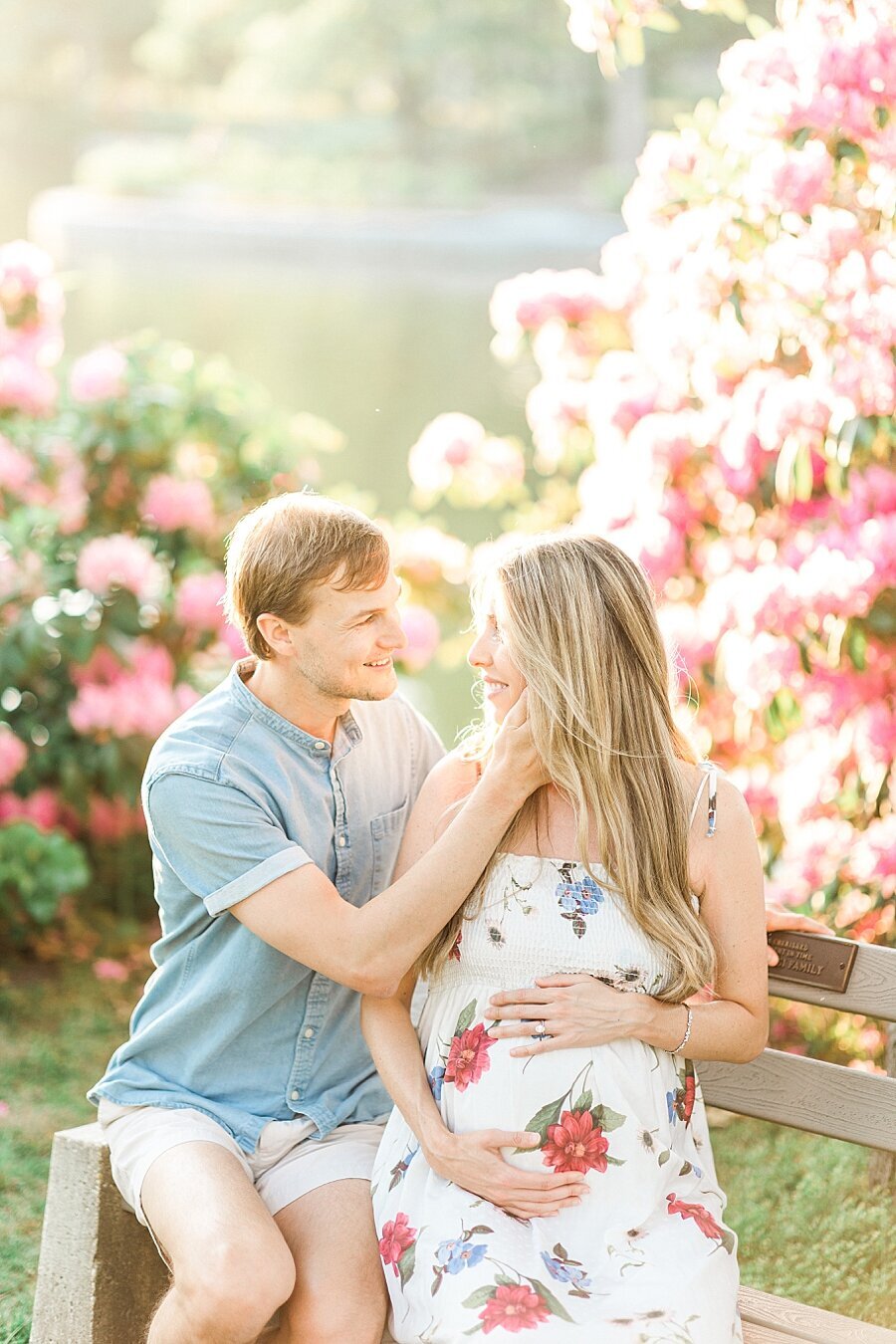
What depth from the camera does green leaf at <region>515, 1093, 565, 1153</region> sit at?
6.86ft

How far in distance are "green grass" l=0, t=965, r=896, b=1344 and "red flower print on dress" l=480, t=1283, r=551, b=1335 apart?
1.16m

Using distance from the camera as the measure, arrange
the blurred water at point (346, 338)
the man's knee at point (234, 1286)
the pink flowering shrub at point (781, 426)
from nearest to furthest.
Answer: the man's knee at point (234, 1286)
the pink flowering shrub at point (781, 426)
the blurred water at point (346, 338)

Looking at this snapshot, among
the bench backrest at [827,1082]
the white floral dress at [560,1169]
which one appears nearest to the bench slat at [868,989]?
the bench backrest at [827,1082]

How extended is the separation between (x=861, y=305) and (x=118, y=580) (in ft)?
7.03

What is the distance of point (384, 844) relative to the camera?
2471mm

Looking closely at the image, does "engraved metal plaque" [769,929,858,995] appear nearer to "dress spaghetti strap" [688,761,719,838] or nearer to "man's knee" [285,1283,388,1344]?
"dress spaghetti strap" [688,761,719,838]

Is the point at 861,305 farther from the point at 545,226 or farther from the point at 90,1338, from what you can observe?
the point at 545,226

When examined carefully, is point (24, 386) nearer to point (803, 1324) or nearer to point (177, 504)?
point (177, 504)

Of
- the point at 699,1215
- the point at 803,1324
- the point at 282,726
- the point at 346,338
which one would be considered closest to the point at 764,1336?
the point at 803,1324

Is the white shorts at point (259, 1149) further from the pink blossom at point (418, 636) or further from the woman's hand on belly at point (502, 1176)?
the pink blossom at point (418, 636)

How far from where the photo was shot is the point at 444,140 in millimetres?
23609

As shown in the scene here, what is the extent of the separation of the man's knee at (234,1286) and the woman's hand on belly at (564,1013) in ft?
1.38

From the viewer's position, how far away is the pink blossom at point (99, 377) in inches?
179

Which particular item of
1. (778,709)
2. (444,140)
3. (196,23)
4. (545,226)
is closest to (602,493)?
(778,709)
